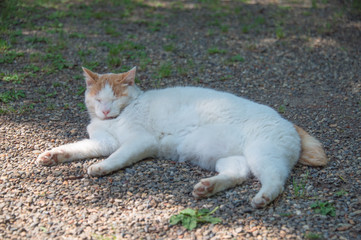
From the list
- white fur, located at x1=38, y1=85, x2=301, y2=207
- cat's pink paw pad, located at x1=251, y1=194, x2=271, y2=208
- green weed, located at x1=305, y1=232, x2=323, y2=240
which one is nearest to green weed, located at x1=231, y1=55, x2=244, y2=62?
white fur, located at x1=38, y1=85, x2=301, y2=207

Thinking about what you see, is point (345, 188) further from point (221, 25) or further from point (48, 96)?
point (221, 25)

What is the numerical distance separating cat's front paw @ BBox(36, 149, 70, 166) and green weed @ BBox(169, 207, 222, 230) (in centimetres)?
139

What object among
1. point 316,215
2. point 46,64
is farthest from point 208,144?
point 46,64

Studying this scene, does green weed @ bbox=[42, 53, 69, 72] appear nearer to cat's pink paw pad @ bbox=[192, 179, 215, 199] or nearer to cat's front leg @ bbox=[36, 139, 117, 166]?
cat's front leg @ bbox=[36, 139, 117, 166]

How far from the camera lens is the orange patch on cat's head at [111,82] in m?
3.89

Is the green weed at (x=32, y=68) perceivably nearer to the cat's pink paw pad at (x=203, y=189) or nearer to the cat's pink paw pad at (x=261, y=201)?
the cat's pink paw pad at (x=203, y=189)

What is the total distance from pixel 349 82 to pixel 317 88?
54cm

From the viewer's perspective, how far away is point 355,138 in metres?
4.09

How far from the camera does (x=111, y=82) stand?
3896 millimetres

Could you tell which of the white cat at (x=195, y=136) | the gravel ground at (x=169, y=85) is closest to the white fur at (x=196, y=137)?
the white cat at (x=195, y=136)

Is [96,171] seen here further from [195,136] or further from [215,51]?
[215,51]

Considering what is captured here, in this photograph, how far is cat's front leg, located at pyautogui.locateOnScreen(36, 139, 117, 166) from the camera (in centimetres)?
356

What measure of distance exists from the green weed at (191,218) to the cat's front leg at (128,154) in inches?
33.3

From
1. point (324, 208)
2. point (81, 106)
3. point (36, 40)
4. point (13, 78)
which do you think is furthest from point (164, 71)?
point (324, 208)
